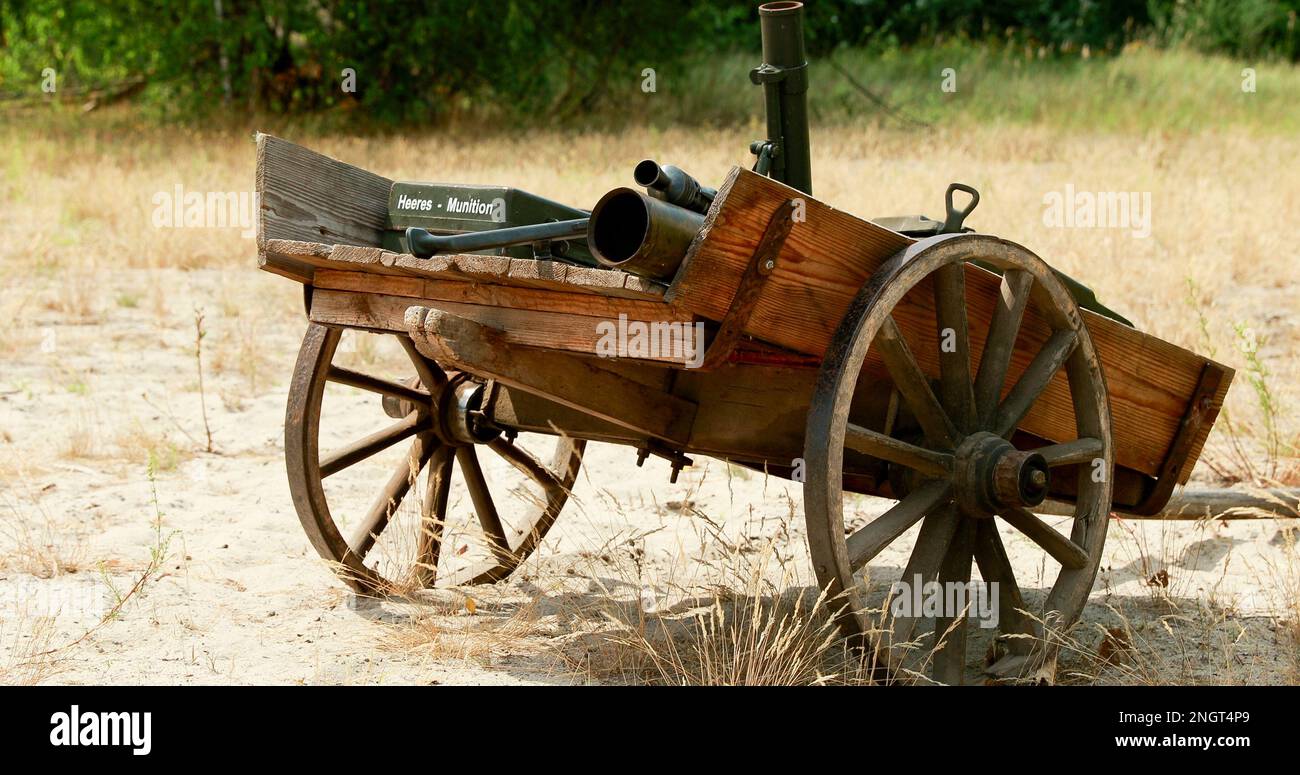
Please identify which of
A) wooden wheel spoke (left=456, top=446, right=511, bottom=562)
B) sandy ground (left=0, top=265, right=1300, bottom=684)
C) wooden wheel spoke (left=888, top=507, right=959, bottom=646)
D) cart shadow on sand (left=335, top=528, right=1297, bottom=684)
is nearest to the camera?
wooden wheel spoke (left=888, top=507, right=959, bottom=646)

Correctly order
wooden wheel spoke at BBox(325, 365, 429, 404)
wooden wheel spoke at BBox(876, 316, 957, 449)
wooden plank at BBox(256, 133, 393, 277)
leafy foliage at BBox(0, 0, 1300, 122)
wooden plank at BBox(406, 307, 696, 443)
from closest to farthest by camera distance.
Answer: wooden plank at BBox(406, 307, 696, 443) < wooden wheel spoke at BBox(876, 316, 957, 449) < wooden plank at BBox(256, 133, 393, 277) < wooden wheel spoke at BBox(325, 365, 429, 404) < leafy foliage at BBox(0, 0, 1300, 122)

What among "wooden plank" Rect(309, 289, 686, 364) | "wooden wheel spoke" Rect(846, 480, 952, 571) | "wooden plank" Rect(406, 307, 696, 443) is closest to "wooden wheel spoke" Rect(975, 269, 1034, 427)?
"wooden wheel spoke" Rect(846, 480, 952, 571)

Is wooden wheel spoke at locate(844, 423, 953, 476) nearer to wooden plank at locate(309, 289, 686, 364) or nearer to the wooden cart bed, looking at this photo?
the wooden cart bed

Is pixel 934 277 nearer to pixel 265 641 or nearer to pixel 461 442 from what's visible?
pixel 461 442

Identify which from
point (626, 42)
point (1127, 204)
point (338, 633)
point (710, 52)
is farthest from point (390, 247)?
point (710, 52)

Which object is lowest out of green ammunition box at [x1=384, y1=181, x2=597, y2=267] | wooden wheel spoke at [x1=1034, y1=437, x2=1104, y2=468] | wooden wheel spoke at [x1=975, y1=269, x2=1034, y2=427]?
wooden wheel spoke at [x1=1034, y1=437, x2=1104, y2=468]

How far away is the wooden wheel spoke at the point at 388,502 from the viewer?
170 inches

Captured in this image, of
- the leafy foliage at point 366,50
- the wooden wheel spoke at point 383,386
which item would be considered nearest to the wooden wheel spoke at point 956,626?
the wooden wheel spoke at point 383,386

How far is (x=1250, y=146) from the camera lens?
11539 millimetres

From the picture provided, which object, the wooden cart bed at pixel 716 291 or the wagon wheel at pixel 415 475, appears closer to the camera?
the wooden cart bed at pixel 716 291

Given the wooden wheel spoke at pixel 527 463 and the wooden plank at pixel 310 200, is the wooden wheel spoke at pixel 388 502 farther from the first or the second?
the wooden plank at pixel 310 200

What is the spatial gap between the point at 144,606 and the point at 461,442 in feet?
3.53

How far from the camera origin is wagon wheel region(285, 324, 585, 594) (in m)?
4.08

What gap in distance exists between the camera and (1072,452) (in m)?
3.63
